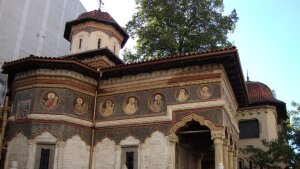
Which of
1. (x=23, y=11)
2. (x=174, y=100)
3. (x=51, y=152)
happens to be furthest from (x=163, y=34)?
(x=23, y=11)

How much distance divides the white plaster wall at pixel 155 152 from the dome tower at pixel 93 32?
7.45m

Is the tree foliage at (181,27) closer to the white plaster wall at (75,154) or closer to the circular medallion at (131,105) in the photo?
the circular medallion at (131,105)

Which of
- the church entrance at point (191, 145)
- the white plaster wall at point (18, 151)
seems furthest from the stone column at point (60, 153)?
the church entrance at point (191, 145)

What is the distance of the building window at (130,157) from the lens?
13266 millimetres

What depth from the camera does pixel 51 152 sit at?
42.7 ft

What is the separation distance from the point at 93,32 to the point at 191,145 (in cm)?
824

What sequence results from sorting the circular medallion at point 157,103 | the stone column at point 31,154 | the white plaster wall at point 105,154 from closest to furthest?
the stone column at point 31,154 < the circular medallion at point 157,103 < the white plaster wall at point 105,154

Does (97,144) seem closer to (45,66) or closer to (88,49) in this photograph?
(45,66)

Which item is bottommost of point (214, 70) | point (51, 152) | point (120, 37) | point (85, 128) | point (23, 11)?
point (51, 152)

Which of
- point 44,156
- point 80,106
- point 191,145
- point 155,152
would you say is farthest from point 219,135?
point 44,156

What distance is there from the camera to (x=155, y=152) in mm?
12953

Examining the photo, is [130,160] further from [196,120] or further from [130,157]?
[196,120]

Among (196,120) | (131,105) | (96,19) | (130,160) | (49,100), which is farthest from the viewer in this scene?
(96,19)

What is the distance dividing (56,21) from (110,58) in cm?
1695
